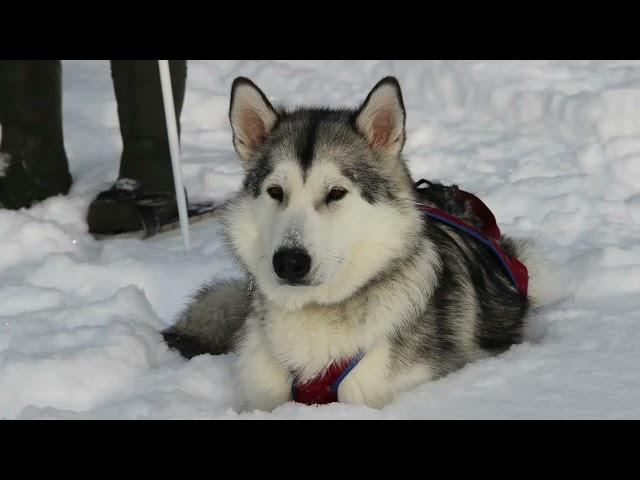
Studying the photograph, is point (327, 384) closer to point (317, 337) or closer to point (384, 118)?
point (317, 337)

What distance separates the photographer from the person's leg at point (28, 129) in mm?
5051

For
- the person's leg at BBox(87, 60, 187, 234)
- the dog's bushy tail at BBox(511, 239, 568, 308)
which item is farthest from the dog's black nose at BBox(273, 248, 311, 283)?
the person's leg at BBox(87, 60, 187, 234)

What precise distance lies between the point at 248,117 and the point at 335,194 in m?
0.52

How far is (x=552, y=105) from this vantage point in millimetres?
6410

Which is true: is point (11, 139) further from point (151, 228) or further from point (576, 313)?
point (576, 313)

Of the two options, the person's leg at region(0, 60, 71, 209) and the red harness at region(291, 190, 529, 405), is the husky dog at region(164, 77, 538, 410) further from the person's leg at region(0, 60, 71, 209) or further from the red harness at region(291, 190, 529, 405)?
the person's leg at region(0, 60, 71, 209)

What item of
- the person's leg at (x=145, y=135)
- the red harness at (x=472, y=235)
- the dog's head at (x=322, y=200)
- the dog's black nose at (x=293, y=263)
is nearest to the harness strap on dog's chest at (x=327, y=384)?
the red harness at (x=472, y=235)

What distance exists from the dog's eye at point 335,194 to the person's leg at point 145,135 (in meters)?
2.37

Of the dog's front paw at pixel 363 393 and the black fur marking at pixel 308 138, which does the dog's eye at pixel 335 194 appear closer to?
the black fur marking at pixel 308 138

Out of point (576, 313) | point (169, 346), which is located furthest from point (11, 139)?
point (576, 313)

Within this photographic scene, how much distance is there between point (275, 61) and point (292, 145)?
5.73 meters

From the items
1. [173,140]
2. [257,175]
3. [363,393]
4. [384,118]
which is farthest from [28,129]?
[363,393]

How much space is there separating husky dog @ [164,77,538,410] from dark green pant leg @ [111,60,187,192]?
2.21m

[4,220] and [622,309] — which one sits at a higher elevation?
[4,220]
